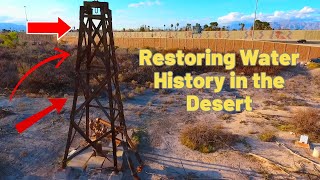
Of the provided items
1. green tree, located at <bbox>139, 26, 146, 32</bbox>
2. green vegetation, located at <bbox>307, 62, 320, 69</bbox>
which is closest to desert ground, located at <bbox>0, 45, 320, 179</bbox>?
green vegetation, located at <bbox>307, 62, 320, 69</bbox>

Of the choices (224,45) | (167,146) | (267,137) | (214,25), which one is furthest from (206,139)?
(214,25)

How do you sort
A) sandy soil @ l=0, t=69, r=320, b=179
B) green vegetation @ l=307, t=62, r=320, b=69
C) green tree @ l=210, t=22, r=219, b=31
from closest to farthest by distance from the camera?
sandy soil @ l=0, t=69, r=320, b=179 → green vegetation @ l=307, t=62, r=320, b=69 → green tree @ l=210, t=22, r=219, b=31

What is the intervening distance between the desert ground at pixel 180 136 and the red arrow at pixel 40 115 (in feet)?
1.02

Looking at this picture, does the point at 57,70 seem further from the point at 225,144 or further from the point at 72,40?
the point at 72,40

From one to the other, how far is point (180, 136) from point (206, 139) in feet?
4.49

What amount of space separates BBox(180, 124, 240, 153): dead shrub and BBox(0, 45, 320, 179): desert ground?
0.15 feet

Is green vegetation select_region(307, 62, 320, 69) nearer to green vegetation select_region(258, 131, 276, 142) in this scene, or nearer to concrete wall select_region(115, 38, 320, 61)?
concrete wall select_region(115, 38, 320, 61)

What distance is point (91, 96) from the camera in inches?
323

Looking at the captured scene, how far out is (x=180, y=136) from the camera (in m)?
11.9

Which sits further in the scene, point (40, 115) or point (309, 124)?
point (40, 115)

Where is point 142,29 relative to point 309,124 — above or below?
above

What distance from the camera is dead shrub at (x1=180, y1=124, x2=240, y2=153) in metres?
10.8

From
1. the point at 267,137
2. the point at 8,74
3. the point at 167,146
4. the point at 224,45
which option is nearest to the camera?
the point at 167,146

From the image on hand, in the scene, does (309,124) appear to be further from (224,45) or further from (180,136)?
(224,45)
